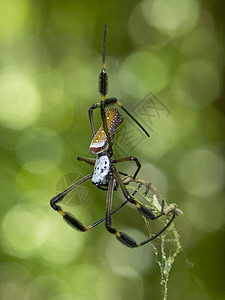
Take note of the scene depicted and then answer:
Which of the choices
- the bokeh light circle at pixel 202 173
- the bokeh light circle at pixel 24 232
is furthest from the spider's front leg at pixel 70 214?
the bokeh light circle at pixel 24 232

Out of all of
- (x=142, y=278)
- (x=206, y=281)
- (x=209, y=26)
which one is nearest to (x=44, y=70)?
(x=209, y=26)

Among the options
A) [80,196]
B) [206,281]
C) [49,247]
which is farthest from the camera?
[49,247]

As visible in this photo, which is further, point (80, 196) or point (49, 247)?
point (49, 247)

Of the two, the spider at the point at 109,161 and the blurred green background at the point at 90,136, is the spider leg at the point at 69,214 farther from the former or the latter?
the blurred green background at the point at 90,136

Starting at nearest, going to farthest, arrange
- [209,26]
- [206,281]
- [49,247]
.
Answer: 1. [206,281]
2. [209,26]
3. [49,247]

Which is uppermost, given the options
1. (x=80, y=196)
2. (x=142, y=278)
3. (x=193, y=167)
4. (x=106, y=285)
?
(x=80, y=196)

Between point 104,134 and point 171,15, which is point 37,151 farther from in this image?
point 104,134

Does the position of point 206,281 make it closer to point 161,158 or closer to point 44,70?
point 161,158
